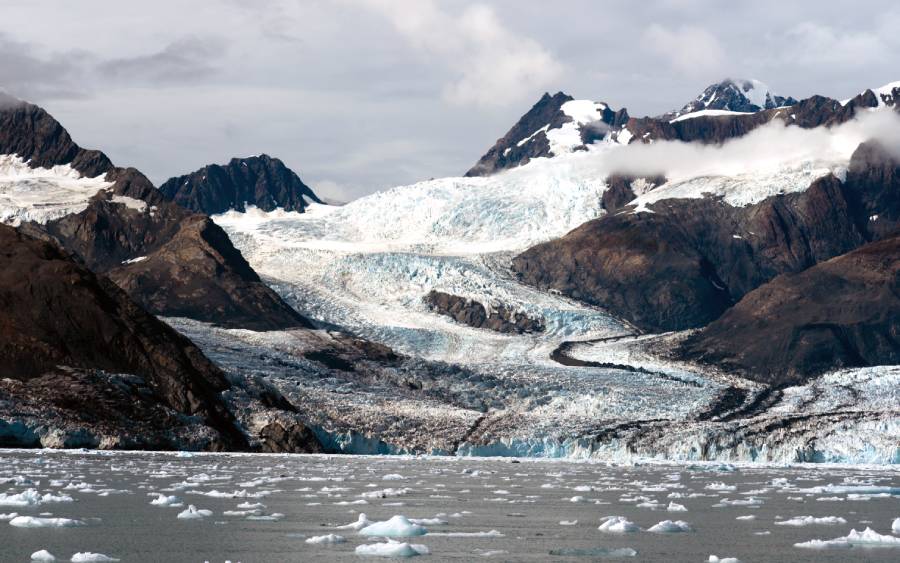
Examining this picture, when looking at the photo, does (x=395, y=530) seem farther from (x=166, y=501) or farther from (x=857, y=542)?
(x=857, y=542)

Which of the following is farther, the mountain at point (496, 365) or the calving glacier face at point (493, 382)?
the calving glacier face at point (493, 382)

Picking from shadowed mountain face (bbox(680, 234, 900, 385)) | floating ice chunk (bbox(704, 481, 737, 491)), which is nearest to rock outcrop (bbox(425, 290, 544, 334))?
shadowed mountain face (bbox(680, 234, 900, 385))

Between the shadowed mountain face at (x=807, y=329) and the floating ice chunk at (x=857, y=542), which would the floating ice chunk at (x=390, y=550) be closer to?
the floating ice chunk at (x=857, y=542)

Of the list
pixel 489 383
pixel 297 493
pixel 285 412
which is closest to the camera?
pixel 297 493

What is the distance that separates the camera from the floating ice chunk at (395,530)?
31.5m

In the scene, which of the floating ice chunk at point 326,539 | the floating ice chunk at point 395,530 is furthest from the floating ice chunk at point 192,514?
the floating ice chunk at point 326,539

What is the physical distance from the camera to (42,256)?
9812 cm

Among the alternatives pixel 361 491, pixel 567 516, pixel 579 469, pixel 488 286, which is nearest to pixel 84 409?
pixel 579 469

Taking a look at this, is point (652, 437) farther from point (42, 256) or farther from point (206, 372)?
point (42, 256)

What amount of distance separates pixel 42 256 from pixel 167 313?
65925mm

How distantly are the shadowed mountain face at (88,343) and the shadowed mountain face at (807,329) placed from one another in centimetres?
8842

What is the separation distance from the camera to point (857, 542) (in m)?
30.8

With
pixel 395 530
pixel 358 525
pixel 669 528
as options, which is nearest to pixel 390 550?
pixel 395 530

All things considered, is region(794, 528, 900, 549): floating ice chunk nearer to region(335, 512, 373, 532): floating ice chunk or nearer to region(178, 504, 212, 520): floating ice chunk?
region(335, 512, 373, 532): floating ice chunk
